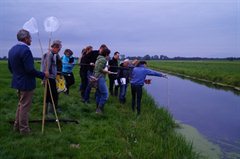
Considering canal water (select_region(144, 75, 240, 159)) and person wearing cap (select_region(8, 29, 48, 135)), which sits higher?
person wearing cap (select_region(8, 29, 48, 135))

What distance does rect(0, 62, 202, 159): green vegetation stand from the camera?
531cm

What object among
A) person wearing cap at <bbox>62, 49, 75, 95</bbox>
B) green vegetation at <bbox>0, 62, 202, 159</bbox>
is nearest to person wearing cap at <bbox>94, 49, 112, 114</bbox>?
green vegetation at <bbox>0, 62, 202, 159</bbox>

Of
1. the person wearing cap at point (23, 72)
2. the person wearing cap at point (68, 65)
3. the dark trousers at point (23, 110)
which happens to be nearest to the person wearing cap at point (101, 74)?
the person wearing cap at point (68, 65)

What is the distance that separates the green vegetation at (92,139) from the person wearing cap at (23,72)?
449 mm

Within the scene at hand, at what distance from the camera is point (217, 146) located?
26.0 ft

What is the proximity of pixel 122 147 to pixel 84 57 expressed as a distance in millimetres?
5309

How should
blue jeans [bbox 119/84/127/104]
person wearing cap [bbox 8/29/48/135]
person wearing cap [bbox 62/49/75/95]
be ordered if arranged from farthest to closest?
blue jeans [bbox 119/84/127/104] < person wearing cap [bbox 62/49/75/95] < person wearing cap [bbox 8/29/48/135]

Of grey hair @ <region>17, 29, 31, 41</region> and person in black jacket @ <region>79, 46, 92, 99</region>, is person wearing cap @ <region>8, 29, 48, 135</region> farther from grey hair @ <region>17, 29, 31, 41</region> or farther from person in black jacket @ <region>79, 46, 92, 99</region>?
person in black jacket @ <region>79, 46, 92, 99</region>

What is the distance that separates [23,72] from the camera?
5875 mm

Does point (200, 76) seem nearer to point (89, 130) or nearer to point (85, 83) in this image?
point (85, 83)

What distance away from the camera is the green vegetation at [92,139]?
531 centimetres

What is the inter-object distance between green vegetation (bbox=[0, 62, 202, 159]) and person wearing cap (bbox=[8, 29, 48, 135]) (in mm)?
449

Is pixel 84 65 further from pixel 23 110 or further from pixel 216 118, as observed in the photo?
pixel 216 118

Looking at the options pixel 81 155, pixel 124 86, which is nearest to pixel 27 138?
pixel 81 155
